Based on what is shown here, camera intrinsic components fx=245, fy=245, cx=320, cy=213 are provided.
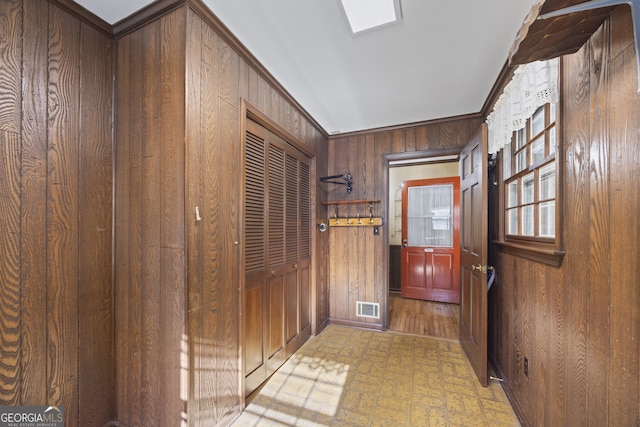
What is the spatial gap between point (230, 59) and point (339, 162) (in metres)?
1.95

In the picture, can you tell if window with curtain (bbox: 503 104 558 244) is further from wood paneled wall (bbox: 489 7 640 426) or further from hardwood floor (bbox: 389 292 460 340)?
hardwood floor (bbox: 389 292 460 340)

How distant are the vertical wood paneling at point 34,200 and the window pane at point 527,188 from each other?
2.91 meters

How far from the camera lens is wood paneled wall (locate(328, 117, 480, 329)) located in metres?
3.08

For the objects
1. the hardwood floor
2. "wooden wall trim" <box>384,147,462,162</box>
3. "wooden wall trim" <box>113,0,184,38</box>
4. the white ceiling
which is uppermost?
the white ceiling

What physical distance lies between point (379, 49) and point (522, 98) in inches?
39.6

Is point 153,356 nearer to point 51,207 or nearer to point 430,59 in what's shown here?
point 51,207

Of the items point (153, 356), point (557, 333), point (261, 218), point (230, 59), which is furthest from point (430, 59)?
point (153, 356)

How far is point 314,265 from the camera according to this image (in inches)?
116

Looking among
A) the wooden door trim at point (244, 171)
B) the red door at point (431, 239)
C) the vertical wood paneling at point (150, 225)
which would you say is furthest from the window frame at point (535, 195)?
the red door at point (431, 239)

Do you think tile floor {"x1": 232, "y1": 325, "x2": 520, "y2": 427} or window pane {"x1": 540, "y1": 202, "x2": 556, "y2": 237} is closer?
window pane {"x1": 540, "y1": 202, "x2": 556, "y2": 237}

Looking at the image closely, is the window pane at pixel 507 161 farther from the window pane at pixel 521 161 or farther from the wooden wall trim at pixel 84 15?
the wooden wall trim at pixel 84 15

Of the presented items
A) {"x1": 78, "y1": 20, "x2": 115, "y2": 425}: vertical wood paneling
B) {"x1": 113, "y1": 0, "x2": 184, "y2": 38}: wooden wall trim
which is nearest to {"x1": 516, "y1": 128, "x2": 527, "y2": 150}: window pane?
{"x1": 113, "y1": 0, "x2": 184, "y2": 38}: wooden wall trim

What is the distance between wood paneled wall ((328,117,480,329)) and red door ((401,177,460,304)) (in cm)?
170

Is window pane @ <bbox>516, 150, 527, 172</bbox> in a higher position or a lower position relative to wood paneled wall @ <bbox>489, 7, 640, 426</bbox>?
higher
